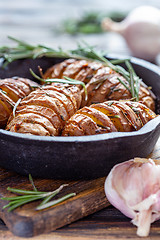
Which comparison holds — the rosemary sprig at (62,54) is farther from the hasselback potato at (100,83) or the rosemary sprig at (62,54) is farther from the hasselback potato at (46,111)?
the hasselback potato at (46,111)

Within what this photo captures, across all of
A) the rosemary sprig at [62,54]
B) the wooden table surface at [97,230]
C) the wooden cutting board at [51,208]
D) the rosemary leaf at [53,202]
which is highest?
the rosemary sprig at [62,54]

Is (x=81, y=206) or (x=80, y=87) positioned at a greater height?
(x=80, y=87)

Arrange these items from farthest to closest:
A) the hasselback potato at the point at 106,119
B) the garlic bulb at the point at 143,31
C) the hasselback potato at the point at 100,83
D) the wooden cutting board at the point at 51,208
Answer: the garlic bulb at the point at 143,31, the hasselback potato at the point at 100,83, the hasselback potato at the point at 106,119, the wooden cutting board at the point at 51,208

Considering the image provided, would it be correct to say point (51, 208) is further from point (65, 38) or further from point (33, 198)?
point (65, 38)

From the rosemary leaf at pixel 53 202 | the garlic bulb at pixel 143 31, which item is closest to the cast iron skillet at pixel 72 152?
the rosemary leaf at pixel 53 202

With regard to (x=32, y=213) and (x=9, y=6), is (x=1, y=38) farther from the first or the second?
(x=32, y=213)

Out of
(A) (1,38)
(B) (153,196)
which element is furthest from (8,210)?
(A) (1,38)
